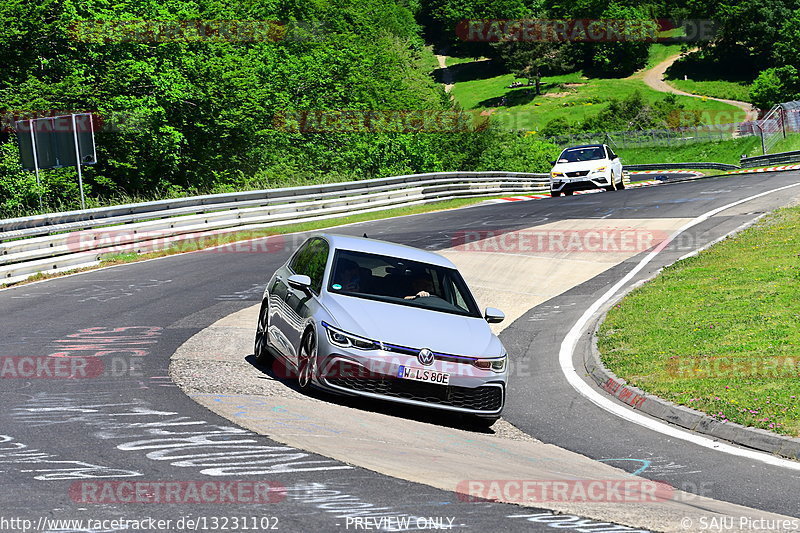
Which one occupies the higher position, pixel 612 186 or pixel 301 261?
pixel 301 261

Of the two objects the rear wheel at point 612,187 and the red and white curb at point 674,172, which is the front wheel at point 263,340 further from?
the red and white curb at point 674,172

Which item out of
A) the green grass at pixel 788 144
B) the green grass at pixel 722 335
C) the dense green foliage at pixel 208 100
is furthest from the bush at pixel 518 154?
the green grass at pixel 722 335

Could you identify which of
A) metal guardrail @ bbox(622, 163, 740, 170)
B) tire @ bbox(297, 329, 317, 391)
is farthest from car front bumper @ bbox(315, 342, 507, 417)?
metal guardrail @ bbox(622, 163, 740, 170)

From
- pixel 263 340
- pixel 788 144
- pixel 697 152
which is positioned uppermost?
pixel 263 340

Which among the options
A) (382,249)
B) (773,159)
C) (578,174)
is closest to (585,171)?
(578,174)

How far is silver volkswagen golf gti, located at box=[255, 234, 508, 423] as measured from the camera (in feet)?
29.7

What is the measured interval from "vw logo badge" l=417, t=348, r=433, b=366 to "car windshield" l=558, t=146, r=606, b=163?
25678 millimetres

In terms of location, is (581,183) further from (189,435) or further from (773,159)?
(189,435)

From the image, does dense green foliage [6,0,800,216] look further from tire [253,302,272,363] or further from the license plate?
the license plate

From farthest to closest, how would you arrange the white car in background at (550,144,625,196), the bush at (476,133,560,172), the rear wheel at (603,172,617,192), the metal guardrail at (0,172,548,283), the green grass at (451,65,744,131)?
the green grass at (451,65,744,131)
the bush at (476,133,560,172)
the rear wheel at (603,172,617,192)
the white car in background at (550,144,625,196)
the metal guardrail at (0,172,548,283)

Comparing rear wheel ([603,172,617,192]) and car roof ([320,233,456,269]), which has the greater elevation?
car roof ([320,233,456,269])

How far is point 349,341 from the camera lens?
909 centimetres

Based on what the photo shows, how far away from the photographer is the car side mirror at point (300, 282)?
9.93 meters

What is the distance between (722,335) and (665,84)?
409 ft
